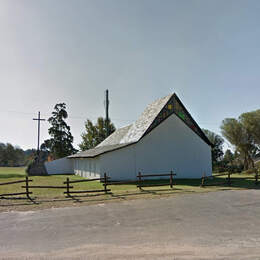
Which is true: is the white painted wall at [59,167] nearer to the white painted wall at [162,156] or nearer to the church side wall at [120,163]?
the white painted wall at [162,156]

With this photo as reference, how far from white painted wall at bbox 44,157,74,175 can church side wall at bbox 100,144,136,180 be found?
17.3m

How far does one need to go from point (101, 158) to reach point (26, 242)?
1506 cm

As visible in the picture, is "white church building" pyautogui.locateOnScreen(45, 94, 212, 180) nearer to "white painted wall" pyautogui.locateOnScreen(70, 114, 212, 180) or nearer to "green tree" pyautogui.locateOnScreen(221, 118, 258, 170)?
"white painted wall" pyautogui.locateOnScreen(70, 114, 212, 180)


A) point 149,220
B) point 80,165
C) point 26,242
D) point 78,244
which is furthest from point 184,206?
point 80,165

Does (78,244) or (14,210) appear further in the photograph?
(14,210)

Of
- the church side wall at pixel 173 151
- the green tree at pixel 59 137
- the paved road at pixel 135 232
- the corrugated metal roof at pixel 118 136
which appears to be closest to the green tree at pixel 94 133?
the green tree at pixel 59 137

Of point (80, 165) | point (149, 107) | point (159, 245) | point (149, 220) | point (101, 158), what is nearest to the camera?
point (159, 245)

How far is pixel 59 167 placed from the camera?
36156 millimetres

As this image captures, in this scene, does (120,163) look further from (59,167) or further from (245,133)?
(245,133)

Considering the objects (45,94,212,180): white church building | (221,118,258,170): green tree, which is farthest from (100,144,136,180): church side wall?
(221,118,258,170): green tree

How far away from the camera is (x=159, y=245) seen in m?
5.17

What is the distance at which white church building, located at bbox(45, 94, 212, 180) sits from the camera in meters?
Answer: 21.0

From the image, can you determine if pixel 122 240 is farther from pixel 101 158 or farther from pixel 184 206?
pixel 101 158

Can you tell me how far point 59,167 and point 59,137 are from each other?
13.6 meters
